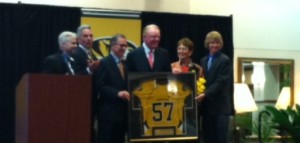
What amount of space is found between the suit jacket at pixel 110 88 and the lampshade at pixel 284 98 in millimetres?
4360

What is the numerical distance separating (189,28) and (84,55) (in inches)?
140

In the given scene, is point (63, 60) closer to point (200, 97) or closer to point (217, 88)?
point (200, 97)

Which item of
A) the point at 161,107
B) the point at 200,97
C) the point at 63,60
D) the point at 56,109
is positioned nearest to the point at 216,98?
the point at 200,97

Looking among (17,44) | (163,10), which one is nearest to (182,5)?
(163,10)

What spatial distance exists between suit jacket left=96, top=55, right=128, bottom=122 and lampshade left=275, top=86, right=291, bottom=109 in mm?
4360

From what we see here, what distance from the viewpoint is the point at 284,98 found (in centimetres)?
841

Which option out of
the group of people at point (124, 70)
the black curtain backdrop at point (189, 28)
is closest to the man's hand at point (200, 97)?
the group of people at point (124, 70)

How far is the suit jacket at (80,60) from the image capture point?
4602 mm

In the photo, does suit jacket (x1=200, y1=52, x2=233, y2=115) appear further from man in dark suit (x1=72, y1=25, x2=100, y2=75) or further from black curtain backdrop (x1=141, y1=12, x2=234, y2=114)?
black curtain backdrop (x1=141, y1=12, x2=234, y2=114)

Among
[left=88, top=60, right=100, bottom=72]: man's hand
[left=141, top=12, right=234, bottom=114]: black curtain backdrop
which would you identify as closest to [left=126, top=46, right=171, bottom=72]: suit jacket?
[left=88, top=60, right=100, bottom=72]: man's hand

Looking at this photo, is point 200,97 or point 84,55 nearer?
point 200,97

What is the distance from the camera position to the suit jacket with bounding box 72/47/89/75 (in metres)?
4.60

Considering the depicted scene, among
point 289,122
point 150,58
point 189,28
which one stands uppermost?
point 189,28

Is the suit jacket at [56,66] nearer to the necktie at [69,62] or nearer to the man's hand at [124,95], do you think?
the necktie at [69,62]
